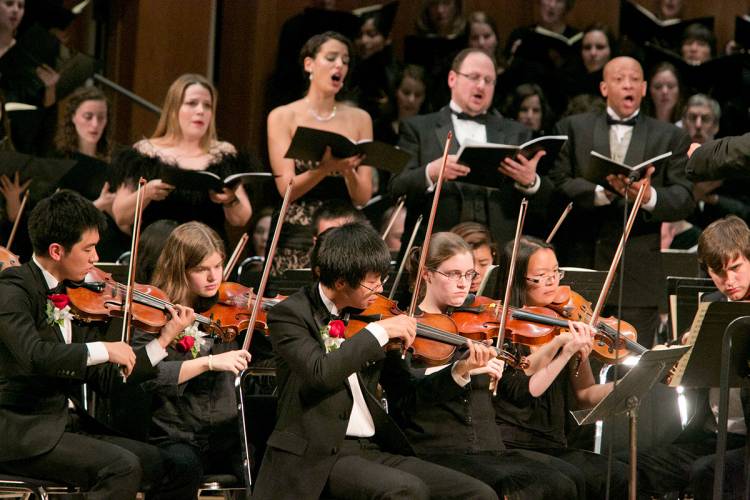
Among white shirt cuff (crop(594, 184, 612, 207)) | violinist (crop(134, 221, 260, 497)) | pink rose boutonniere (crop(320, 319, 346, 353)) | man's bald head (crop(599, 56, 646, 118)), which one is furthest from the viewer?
man's bald head (crop(599, 56, 646, 118))

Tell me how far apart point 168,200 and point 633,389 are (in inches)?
91.2

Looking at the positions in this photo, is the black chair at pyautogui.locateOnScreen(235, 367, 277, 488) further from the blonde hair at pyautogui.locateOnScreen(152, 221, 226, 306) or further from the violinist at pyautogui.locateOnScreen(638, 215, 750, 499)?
the violinist at pyautogui.locateOnScreen(638, 215, 750, 499)

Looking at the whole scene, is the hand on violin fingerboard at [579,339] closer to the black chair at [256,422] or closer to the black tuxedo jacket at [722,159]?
the black tuxedo jacket at [722,159]

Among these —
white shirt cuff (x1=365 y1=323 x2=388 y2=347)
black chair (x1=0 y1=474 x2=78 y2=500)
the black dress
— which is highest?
the black dress

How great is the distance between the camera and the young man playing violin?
11.0ft

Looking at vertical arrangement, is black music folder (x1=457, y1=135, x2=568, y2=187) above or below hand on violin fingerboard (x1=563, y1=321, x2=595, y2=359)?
above

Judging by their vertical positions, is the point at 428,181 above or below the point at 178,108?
below

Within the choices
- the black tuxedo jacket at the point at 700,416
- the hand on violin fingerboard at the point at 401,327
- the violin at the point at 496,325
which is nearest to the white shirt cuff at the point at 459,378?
the violin at the point at 496,325

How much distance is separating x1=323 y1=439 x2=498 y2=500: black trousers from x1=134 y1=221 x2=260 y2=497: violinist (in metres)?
0.49

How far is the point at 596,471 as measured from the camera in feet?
12.5

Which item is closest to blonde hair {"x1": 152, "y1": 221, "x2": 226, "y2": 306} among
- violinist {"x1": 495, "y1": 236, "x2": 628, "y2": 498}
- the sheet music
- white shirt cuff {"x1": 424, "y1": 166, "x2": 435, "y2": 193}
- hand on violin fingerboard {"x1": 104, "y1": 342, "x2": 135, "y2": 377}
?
hand on violin fingerboard {"x1": 104, "y1": 342, "x2": 135, "y2": 377}

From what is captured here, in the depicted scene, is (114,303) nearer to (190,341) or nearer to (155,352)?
(155,352)

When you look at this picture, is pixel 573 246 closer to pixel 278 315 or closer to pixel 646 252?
pixel 646 252

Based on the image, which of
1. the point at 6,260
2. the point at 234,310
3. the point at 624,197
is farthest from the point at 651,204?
the point at 6,260
